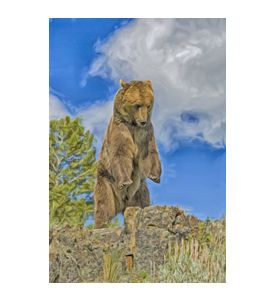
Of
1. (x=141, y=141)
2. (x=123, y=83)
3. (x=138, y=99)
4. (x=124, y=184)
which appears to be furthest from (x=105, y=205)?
(x=123, y=83)

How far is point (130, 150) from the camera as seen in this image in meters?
10.7

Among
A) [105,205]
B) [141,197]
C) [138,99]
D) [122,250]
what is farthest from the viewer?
[105,205]

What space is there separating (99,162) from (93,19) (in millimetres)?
1670

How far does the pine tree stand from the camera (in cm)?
1066

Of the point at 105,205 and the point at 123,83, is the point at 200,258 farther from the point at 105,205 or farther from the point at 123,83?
the point at 123,83

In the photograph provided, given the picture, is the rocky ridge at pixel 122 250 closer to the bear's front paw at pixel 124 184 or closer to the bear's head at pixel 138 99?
the bear's front paw at pixel 124 184

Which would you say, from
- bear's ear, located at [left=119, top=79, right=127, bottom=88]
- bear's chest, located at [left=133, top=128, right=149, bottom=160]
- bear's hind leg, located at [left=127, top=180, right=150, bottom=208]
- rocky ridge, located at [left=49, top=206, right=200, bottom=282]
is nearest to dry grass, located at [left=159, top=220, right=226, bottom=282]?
rocky ridge, located at [left=49, top=206, right=200, bottom=282]

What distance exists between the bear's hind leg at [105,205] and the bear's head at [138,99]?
34.1 inches

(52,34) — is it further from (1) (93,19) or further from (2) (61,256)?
(2) (61,256)

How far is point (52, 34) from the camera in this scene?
10.6m

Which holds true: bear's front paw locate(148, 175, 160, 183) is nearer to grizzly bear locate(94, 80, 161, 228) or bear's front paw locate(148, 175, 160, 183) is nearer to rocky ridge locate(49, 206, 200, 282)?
grizzly bear locate(94, 80, 161, 228)

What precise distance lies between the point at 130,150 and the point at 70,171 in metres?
0.76

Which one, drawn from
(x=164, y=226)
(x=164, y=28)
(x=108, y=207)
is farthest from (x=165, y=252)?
(x=164, y=28)

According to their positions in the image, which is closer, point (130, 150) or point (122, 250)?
point (122, 250)
